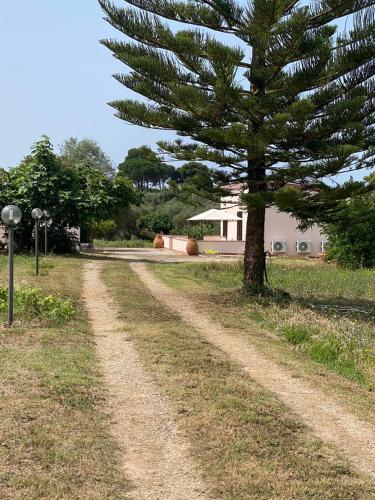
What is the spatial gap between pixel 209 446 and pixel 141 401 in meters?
1.24

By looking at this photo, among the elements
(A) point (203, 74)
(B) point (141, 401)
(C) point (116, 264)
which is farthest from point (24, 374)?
(C) point (116, 264)

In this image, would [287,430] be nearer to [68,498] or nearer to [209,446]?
[209,446]

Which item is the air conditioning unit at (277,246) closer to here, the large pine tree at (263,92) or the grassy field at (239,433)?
the large pine tree at (263,92)

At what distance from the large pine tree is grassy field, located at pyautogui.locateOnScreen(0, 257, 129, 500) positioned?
5.22m

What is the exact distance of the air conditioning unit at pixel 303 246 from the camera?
3145 centimetres

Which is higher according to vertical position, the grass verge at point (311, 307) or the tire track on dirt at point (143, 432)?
the grass verge at point (311, 307)

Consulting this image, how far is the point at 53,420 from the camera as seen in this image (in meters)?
4.58

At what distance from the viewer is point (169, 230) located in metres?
44.9

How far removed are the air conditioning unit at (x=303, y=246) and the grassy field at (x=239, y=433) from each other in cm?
2420

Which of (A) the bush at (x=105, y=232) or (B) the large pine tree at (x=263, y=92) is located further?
(A) the bush at (x=105, y=232)

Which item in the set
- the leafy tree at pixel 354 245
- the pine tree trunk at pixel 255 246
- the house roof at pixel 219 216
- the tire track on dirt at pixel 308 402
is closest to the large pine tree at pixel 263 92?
the pine tree trunk at pixel 255 246

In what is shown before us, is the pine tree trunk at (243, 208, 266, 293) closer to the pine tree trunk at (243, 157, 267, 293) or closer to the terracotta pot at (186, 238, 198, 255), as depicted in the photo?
the pine tree trunk at (243, 157, 267, 293)

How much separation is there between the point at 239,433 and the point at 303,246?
2756 centimetres

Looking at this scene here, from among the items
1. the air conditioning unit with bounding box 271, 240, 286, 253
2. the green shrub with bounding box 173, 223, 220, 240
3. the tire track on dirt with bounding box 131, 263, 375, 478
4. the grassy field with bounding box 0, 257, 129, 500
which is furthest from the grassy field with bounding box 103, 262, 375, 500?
the green shrub with bounding box 173, 223, 220, 240
